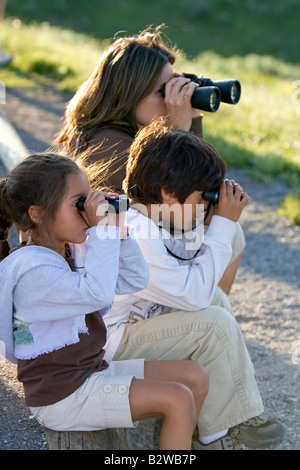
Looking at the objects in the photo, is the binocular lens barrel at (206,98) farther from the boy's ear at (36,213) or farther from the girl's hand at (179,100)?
the boy's ear at (36,213)

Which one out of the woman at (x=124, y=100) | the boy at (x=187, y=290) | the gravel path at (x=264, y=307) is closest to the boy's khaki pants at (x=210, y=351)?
the boy at (x=187, y=290)

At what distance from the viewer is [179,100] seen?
10.1 feet

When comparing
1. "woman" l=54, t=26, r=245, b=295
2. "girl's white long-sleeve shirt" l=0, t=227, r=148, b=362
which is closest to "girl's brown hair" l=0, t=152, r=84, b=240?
"girl's white long-sleeve shirt" l=0, t=227, r=148, b=362

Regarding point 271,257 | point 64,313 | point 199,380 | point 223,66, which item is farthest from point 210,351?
point 223,66

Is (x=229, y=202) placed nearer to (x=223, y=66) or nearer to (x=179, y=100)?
(x=179, y=100)

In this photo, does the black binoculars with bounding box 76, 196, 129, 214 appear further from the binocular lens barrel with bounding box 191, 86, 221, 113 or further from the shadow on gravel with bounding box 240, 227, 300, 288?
the shadow on gravel with bounding box 240, 227, 300, 288

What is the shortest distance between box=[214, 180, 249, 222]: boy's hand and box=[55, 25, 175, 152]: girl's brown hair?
688mm

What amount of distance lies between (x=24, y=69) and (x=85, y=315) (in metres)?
7.07

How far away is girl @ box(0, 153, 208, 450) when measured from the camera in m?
2.06

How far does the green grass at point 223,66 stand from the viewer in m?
6.88

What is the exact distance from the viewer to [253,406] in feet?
8.31

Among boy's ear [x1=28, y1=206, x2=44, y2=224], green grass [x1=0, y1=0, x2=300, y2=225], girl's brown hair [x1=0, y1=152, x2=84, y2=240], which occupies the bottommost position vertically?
green grass [x1=0, y1=0, x2=300, y2=225]

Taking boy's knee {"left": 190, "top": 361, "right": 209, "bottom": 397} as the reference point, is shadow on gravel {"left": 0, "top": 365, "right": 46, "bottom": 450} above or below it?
below
